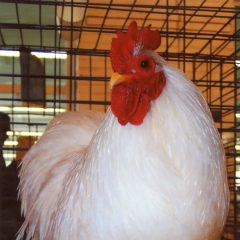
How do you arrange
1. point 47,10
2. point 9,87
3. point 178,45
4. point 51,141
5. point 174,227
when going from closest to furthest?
point 174,227 → point 51,141 → point 178,45 → point 47,10 → point 9,87

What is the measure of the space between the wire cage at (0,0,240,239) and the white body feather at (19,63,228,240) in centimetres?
82

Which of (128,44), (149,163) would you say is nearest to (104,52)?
(128,44)

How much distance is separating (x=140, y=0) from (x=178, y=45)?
0.56 m

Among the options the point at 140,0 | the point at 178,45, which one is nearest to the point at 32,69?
the point at 140,0

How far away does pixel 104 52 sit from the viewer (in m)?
2.83

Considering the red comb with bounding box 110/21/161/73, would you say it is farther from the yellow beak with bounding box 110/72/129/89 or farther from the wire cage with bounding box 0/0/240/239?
the wire cage with bounding box 0/0/240/239

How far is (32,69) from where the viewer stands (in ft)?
11.2

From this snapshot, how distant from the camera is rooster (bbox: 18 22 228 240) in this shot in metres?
1.38

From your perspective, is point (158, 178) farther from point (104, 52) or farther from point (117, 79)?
point (104, 52)

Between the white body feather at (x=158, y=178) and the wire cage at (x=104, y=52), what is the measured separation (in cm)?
82

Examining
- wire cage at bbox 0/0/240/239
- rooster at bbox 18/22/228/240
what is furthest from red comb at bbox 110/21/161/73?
wire cage at bbox 0/0/240/239

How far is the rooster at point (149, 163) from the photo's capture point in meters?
1.38

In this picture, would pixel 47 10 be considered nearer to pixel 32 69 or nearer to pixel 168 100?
pixel 32 69

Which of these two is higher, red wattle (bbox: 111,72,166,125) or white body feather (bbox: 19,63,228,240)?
red wattle (bbox: 111,72,166,125)
